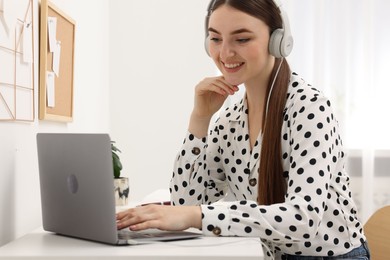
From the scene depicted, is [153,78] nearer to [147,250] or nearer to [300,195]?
[300,195]

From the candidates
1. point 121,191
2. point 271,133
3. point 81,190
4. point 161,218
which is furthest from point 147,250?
point 121,191

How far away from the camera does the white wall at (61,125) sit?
155 centimetres

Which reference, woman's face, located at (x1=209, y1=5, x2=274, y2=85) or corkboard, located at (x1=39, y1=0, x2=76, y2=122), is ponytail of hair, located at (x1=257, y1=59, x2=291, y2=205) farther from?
corkboard, located at (x1=39, y1=0, x2=76, y2=122)

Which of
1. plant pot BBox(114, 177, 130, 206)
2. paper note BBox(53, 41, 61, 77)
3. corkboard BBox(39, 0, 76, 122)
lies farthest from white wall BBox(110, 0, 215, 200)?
paper note BBox(53, 41, 61, 77)

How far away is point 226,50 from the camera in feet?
5.15

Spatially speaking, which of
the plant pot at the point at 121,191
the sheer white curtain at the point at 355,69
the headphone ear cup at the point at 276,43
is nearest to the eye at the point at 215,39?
the headphone ear cup at the point at 276,43

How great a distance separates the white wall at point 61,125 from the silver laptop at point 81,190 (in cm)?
8

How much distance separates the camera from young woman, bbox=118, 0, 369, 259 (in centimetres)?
139

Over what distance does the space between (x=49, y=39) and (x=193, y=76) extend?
4.89ft

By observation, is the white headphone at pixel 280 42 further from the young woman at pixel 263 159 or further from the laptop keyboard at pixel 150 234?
the laptop keyboard at pixel 150 234

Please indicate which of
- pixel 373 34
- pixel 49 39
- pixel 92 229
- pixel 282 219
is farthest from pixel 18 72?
pixel 373 34

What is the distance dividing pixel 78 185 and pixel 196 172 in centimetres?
42

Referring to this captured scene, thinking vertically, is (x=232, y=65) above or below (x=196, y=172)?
above

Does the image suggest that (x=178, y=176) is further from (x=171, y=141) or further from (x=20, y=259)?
(x=171, y=141)
